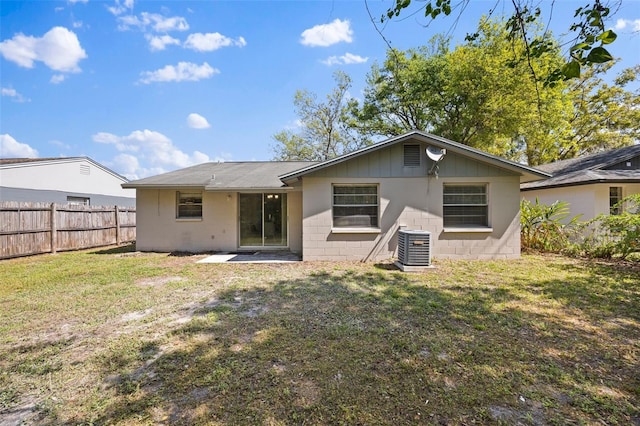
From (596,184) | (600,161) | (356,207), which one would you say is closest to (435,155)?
(356,207)

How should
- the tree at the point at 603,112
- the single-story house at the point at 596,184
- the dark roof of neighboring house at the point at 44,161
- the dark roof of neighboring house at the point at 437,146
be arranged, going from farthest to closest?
1. the tree at the point at 603,112
2. the dark roof of neighboring house at the point at 44,161
3. the single-story house at the point at 596,184
4. the dark roof of neighboring house at the point at 437,146

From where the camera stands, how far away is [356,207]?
8859 mm

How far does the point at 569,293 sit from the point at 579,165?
1109 cm

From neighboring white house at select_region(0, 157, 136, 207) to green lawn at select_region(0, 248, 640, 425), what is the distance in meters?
10.6

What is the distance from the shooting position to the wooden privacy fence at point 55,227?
9273mm

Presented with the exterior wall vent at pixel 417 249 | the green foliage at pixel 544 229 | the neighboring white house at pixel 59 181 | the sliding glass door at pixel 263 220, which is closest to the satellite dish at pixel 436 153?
the exterior wall vent at pixel 417 249

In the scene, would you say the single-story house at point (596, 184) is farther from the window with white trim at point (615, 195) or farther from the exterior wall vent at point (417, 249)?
the exterior wall vent at point (417, 249)

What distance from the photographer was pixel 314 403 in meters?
2.50

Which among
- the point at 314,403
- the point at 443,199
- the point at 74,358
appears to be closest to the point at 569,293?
the point at 443,199

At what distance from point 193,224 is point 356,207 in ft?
19.9

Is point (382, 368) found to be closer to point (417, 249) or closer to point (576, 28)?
point (576, 28)

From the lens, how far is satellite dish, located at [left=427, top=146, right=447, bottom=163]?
809cm

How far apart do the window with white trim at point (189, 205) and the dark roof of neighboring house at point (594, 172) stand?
1203cm

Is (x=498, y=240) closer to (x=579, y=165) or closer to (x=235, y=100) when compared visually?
(x=579, y=165)
